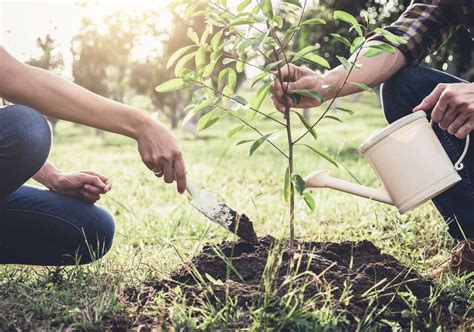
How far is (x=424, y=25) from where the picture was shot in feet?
8.41

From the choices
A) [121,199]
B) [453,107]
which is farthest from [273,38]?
[121,199]

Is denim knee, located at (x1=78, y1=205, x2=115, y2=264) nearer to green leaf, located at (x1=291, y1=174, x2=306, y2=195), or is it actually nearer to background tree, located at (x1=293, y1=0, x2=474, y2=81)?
green leaf, located at (x1=291, y1=174, x2=306, y2=195)

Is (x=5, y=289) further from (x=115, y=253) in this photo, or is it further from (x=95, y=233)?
(x=115, y=253)

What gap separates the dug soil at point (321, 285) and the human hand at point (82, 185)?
0.55 meters

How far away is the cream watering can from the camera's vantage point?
201 cm

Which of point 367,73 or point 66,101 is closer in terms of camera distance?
point 66,101

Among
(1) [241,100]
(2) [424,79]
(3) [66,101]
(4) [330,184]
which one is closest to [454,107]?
(2) [424,79]

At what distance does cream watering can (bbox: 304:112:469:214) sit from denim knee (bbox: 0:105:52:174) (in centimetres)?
97

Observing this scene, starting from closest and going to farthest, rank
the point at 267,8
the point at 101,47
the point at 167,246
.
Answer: the point at 267,8
the point at 167,246
the point at 101,47

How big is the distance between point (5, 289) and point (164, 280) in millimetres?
599

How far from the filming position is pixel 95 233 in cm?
245

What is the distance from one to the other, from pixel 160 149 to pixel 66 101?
35cm

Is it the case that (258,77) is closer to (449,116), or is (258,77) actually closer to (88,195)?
(449,116)

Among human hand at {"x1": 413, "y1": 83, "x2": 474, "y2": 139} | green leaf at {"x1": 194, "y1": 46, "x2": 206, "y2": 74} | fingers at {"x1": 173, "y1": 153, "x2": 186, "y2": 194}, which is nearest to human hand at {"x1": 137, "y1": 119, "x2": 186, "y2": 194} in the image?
fingers at {"x1": 173, "y1": 153, "x2": 186, "y2": 194}
